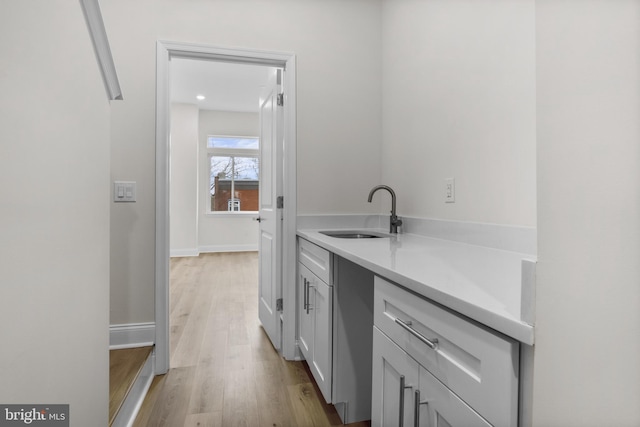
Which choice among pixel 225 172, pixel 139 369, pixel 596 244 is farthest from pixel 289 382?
pixel 225 172

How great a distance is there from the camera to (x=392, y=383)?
1.01m

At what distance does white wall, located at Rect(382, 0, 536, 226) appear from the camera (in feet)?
4.37

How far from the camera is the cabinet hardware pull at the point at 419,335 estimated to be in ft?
2.60

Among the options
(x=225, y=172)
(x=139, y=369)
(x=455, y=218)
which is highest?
(x=225, y=172)

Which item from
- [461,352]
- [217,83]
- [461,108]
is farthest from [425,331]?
[217,83]

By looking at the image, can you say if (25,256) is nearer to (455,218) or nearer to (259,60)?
(455,218)

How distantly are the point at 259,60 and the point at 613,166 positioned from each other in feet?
7.20

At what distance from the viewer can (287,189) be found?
2.29m

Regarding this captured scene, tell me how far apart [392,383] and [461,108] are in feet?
4.19

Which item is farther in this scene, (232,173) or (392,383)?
(232,173)

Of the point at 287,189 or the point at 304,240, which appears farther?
the point at 287,189

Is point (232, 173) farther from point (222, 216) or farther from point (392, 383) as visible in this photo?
point (392, 383)

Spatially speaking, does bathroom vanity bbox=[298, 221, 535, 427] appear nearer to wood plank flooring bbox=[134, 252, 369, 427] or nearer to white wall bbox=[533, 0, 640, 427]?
white wall bbox=[533, 0, 640, 427]

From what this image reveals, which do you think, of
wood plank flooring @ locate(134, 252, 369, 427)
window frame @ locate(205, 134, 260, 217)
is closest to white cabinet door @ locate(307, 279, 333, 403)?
wood plank flooring @ locate(134, 252, 369, 427)
